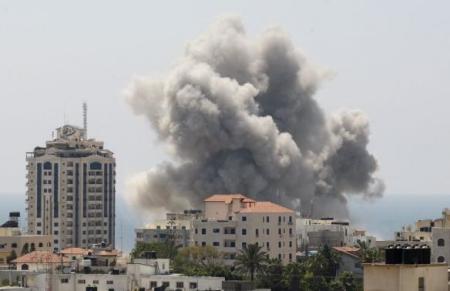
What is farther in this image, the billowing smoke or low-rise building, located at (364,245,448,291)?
the billowing smoke

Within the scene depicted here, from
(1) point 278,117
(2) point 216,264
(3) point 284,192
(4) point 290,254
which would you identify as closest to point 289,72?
(1) point 278,117

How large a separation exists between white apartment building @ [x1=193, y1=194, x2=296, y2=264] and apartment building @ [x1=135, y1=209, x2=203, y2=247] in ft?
8.07

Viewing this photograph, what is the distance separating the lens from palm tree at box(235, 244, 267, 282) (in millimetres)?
82688

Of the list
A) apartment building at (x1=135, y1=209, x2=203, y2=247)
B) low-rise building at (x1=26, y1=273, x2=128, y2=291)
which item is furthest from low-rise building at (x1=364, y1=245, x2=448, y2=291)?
apartment building at (x1=135, y1=209, x2=203, y2=247)

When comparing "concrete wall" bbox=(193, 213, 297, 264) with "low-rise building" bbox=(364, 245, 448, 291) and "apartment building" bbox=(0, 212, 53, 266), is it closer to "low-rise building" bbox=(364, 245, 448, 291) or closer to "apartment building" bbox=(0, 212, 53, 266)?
"apartment building" bbox=(0, 212, 53, 266)

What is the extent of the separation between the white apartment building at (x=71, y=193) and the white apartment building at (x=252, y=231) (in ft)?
86.8

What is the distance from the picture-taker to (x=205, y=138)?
391 feet

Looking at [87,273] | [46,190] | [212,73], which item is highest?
[212,73]

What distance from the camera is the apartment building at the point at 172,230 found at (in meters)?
100

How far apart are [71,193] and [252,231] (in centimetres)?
3129

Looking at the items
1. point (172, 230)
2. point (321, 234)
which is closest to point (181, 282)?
point (172, 230)

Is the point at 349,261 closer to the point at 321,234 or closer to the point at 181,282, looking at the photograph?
the point at 321,234

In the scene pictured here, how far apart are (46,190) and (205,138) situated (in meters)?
12.6

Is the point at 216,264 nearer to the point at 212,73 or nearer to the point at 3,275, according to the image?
the point at 3,275
